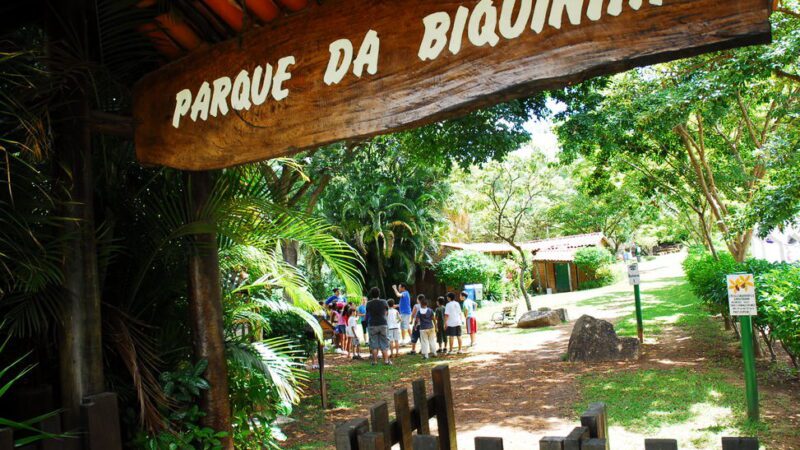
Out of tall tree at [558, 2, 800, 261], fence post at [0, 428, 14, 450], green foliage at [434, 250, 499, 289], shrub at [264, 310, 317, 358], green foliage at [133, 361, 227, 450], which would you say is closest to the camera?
fence post at [0, 428, 14, 450]

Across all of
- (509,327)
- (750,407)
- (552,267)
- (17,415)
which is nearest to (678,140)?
(750,407)

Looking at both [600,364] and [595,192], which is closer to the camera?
[600,364]

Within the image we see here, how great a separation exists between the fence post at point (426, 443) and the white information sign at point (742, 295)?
6058 millimetres

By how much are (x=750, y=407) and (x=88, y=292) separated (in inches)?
257

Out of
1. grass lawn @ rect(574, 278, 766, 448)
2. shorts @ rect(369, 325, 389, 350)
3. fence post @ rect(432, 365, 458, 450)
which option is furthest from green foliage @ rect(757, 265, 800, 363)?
shorts @ rect(369, 325, 389, 350)

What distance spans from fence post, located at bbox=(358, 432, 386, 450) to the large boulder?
9.70 m

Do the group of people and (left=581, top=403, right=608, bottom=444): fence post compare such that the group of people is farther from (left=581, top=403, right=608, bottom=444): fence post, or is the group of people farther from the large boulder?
(left=581, top=403, right=608, bottom=444): fence post

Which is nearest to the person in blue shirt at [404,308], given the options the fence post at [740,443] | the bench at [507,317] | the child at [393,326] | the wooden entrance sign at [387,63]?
the child at [393,326]

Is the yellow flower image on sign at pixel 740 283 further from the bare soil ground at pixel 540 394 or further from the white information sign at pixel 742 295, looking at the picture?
the bare soil ground at pixel 540 394

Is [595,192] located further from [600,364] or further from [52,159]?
[52,159]

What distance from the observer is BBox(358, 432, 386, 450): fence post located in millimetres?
1899

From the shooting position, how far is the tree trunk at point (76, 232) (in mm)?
3023

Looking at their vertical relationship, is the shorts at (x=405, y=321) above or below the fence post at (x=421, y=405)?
below

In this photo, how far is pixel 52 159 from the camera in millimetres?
3141
